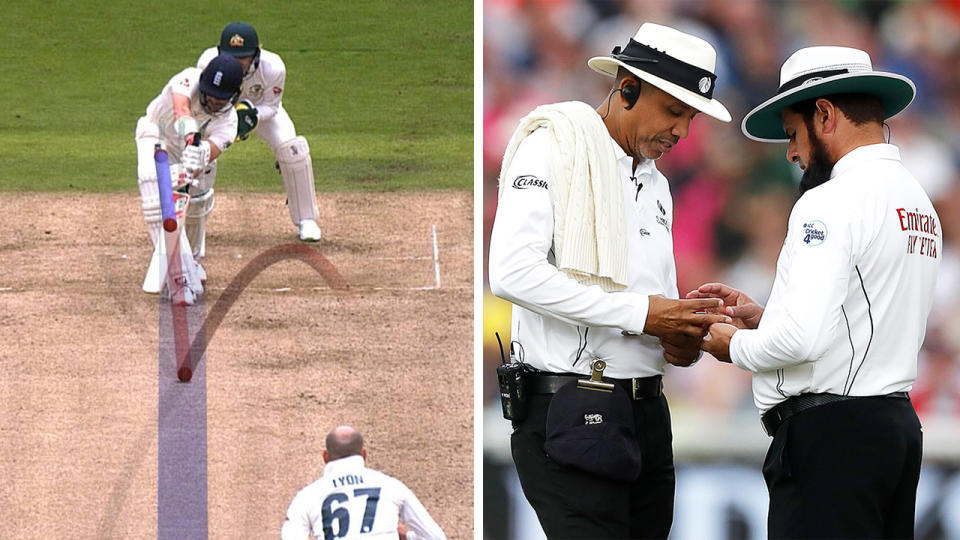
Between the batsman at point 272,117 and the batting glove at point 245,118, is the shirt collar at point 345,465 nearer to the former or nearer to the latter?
the batsman at point 272,117

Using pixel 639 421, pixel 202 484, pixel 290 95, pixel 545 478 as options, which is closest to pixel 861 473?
pixel 639 421

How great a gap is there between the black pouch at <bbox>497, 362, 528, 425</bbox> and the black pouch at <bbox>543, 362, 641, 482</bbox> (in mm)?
76

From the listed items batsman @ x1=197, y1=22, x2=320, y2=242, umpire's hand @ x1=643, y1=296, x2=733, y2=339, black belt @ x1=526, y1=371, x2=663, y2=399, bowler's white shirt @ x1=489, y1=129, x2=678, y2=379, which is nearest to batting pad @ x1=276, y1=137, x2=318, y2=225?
batsman @ x1=197, y1=22, x2=320, y2=242

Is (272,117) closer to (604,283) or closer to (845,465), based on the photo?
(604,283)

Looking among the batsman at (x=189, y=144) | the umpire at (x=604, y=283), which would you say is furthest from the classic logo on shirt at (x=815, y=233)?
the batsman at (x=189, y=144)

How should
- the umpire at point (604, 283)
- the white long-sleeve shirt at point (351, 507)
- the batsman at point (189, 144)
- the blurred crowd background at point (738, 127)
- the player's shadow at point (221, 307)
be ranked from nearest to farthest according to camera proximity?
the umpire at point (604, 283)
the white long-sleeve shirt at point (351, 507)
the blurred crowd background at point (738, 127)
the player's shadow at point (221, 307)
the batsman at point (189, 144)

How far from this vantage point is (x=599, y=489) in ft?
7.11

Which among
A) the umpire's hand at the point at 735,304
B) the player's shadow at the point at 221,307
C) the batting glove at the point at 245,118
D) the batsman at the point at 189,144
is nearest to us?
the umpire's hand at the point at 735,304

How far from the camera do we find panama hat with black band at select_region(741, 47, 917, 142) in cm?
217

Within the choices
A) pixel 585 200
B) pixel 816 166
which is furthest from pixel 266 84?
pixel 816 166

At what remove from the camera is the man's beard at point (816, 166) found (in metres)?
2.18

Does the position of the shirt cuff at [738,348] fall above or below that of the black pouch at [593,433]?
above

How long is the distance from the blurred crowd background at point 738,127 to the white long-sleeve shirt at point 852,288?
1.53 m

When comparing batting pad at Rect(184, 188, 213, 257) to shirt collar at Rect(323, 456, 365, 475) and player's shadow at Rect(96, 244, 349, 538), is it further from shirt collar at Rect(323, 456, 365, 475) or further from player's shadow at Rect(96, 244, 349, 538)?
shirt collar at Rect(323, 456, 365, 475)
